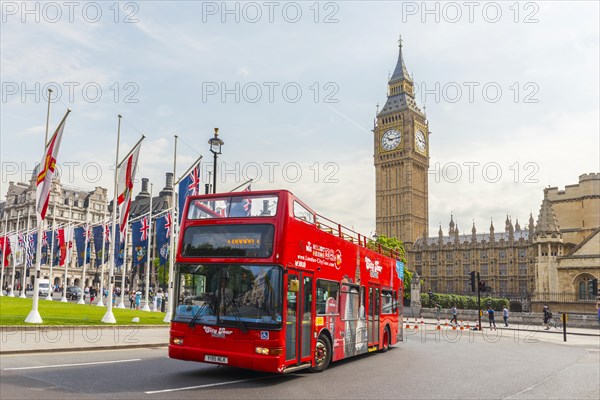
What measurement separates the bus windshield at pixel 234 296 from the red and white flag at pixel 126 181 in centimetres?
1514

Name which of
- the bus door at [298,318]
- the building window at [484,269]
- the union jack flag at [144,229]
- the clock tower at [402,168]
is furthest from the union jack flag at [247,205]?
the clock tower at [402,168]

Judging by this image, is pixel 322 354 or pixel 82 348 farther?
pixel 82 348

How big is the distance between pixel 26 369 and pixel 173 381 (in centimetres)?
318

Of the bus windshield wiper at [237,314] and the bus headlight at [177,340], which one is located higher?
the bus windshield wiper at [237,314]

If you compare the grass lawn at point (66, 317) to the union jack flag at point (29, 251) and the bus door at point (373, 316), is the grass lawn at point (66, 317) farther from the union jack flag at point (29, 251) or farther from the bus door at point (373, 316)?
the union jack flag at point (29, 251)

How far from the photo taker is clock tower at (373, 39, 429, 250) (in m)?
119

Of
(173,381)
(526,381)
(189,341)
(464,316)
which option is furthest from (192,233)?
(464,316)

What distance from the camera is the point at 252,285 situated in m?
10.5

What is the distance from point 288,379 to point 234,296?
7.66ft

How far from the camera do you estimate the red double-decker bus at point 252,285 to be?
10.4 meters

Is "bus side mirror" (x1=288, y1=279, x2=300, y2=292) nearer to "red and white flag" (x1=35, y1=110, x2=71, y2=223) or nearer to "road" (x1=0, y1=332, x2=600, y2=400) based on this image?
"road" (x1=0, y1=332, x2=600, y2=400)

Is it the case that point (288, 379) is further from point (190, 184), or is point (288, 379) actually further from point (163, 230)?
point (163, 230)

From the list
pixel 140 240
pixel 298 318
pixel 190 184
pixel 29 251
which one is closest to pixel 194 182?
pixel 190 184

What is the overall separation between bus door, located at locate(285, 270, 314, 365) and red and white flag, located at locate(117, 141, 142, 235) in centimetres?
1566
